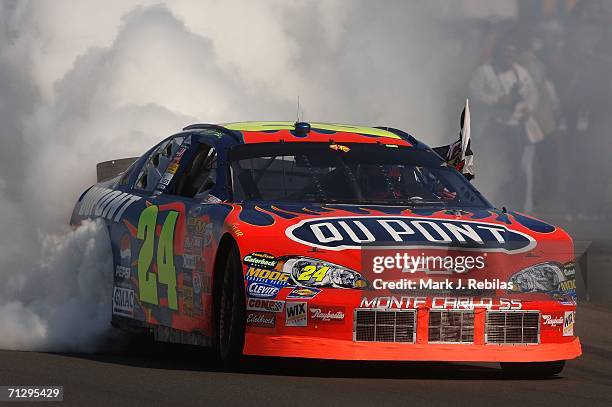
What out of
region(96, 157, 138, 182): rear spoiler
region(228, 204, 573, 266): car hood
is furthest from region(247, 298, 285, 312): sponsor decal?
region(96, 157, 138, 182): rear spoiler

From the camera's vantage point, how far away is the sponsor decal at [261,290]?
845cm

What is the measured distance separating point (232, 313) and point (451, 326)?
1068 millimetres

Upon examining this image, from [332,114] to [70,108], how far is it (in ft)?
19.6

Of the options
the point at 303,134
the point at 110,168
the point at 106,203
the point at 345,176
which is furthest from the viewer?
the point at 110,168

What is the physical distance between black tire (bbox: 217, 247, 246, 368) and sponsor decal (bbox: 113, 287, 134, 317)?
1340 mm

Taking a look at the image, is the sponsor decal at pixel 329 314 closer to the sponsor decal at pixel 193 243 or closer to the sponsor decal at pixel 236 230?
the sponsor decal at pixel 236 230

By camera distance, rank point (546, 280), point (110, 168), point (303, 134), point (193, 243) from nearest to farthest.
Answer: point (546, 280), point (193, 243), point (303, 134), point (110, 168)

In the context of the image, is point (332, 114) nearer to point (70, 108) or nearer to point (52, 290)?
point (70, 108)

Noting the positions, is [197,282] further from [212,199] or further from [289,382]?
[289,382]

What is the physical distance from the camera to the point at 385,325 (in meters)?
8.48

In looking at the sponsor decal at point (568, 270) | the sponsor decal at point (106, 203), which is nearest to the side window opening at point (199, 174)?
the sponsor decal at point (106, 203)

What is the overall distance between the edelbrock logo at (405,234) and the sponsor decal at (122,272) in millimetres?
1885

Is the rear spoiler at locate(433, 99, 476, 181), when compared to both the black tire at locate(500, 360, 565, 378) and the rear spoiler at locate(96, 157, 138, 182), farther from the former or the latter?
the black tire at locate(500, 360, 565, 378)

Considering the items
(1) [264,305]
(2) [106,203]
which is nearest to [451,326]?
(1) [264,305]
